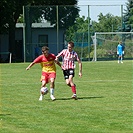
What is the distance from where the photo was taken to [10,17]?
2308 inches

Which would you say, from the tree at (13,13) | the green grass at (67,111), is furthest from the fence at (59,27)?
the green grass at (67,111)

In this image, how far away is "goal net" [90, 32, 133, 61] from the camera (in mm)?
56625

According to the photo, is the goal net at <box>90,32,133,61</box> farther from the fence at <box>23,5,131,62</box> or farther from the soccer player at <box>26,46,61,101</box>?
the soccer player at <box>26,46,61,101</box>

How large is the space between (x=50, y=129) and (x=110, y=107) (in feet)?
12.9

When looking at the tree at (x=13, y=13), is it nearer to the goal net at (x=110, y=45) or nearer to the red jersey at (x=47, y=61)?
the goal net at (x=110, y=45)

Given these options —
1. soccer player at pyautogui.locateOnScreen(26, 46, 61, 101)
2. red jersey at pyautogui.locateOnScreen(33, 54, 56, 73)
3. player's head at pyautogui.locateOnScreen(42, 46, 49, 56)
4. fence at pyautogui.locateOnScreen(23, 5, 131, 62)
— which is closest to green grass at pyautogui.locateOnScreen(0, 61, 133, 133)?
soccer player at pyautogui.locateOnScreen(26, 46, 61, 101)

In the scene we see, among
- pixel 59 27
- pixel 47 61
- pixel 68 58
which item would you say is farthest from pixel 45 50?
pixel 59 27

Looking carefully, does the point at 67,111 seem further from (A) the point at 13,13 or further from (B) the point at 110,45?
(A) the point at 13,13

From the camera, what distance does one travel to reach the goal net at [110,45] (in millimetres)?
56625

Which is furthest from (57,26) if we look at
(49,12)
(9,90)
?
(9,90)

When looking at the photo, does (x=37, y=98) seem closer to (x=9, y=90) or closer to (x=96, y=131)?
(x=9, y=90)

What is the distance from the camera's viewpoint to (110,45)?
5762cm

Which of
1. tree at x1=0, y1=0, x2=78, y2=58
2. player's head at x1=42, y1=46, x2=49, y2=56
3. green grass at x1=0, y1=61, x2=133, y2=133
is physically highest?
tree at x1=0, y1=0, x2=78, y2=58

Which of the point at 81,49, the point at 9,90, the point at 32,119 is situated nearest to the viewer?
the point at 32,119
